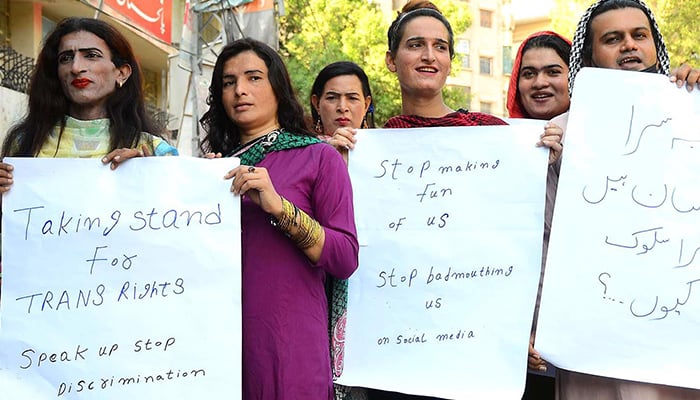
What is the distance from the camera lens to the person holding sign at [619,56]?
2.24 metres

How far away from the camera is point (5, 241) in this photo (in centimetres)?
223

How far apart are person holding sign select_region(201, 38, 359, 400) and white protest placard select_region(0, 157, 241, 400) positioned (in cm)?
9

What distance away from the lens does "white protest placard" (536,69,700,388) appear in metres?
2.22

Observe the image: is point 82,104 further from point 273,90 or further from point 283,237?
point 283,237

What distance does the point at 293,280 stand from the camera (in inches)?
89.7

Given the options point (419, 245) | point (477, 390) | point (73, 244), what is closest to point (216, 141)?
point (73, 244)

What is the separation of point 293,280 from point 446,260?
0.57 m

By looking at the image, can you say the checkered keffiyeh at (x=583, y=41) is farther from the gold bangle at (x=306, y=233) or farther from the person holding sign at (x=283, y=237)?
the gold bangle at (x=306, y=233)

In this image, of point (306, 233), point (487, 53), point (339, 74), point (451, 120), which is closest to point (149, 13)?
point (339, 74)

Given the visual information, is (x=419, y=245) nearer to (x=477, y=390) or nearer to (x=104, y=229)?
(x=477, y=390)

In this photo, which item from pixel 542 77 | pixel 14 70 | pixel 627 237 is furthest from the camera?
pixel 14 70

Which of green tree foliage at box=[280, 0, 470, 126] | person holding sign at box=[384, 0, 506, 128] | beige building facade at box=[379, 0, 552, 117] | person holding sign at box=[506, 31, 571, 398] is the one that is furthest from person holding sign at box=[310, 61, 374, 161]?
beige building facade at box=[379, 0, 552, 117]

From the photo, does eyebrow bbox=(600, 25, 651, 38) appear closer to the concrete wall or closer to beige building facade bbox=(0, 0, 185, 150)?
beige building facade bbox=(0, 0, 185, 150)

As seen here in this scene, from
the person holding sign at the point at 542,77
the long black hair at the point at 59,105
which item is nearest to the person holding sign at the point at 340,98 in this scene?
the person holding sign at the point at 542,77
